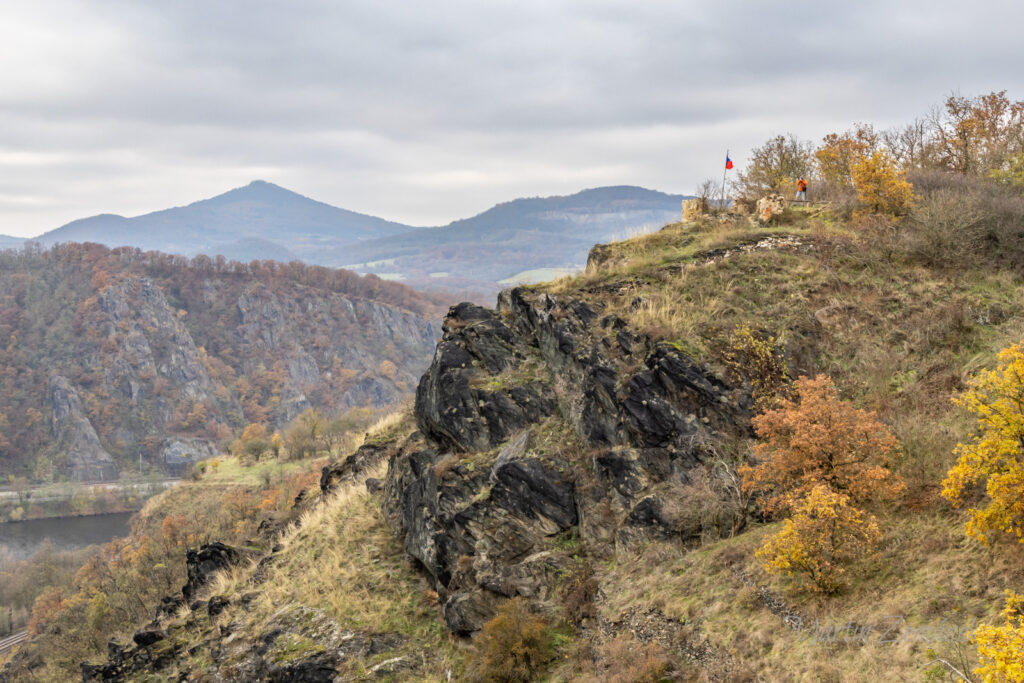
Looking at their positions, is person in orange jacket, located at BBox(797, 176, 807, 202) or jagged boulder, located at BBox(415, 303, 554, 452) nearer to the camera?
jagged boulder, located at BBox(415, 303, 554, 452)

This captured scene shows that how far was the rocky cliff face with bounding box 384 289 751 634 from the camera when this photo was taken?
43.5ft

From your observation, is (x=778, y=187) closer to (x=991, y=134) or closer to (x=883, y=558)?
(x=991, y=134)

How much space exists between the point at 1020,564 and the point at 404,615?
12.3m

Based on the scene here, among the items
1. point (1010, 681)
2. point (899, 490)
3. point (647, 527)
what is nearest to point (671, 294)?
point (647, 527)

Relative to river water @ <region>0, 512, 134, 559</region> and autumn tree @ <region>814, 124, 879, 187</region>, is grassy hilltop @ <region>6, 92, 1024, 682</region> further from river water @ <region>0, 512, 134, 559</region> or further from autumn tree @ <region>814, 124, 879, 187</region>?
river water @ <region>0, 512, 134, 559</region>

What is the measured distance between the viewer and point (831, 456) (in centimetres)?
1009

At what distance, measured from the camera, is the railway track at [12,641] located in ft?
192

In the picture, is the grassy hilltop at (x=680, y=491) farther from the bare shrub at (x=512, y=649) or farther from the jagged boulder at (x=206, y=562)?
the jagged boulder at (x=206, y=562)

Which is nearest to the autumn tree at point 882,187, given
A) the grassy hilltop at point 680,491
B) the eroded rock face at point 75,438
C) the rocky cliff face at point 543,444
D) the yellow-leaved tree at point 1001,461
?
the grassy hilltop at point 680,491

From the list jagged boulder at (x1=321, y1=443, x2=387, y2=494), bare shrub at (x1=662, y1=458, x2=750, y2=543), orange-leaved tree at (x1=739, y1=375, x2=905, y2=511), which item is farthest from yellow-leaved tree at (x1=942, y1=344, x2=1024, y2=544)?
jagged boulder at (x1=321, y1=443, x2=387, y2=494)

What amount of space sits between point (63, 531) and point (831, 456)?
121901 mm

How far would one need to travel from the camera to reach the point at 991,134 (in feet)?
82.0

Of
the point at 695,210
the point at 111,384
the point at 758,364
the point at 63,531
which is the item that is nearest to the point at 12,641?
the point at 63,531

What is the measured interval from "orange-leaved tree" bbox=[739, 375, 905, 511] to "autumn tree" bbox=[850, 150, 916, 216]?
1058 centimetres
